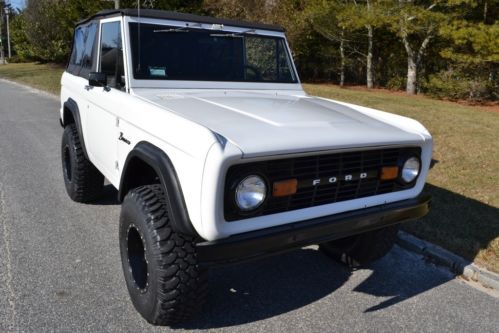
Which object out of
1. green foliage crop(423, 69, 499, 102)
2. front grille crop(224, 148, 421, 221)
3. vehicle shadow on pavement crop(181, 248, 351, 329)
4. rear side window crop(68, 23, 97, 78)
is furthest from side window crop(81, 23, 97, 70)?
green foliage crop(423, 69, 499, 102)

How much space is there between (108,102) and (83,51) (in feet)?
5.14

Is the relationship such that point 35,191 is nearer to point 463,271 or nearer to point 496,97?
point 463,271

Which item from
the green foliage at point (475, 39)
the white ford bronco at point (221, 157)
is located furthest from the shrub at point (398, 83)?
the white ford bronco at point (221, 157)

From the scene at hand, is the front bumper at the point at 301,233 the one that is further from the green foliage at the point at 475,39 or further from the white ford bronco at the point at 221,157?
the green foliage at the point at 475,39

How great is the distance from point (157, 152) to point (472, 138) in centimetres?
720

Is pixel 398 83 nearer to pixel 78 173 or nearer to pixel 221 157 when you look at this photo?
pixel 78 173

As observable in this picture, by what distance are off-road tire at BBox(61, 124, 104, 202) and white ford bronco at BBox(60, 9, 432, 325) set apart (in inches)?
15.3

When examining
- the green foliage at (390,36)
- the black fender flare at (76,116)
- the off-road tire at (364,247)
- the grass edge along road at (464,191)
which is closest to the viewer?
the off-road tire at (364,247)

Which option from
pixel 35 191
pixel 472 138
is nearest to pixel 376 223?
pixel 35 191

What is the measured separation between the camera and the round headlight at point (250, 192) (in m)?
2.33

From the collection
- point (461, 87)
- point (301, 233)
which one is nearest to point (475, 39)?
point (461, 87)

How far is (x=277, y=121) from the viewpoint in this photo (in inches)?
107

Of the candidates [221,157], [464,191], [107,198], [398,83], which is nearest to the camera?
[221,157]

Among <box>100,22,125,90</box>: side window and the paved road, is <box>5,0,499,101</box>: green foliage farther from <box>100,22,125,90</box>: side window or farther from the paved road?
the paved road
